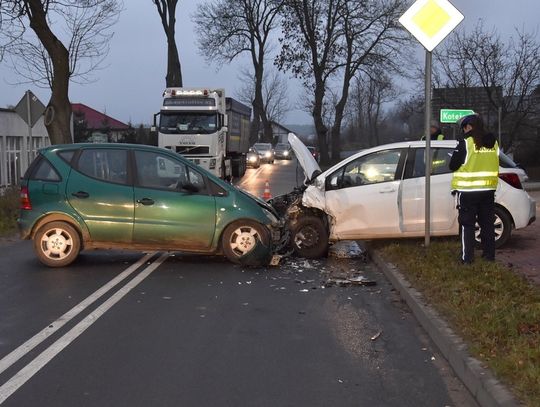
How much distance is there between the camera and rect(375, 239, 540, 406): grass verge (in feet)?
13.6

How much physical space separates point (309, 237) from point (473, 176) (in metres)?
2.74

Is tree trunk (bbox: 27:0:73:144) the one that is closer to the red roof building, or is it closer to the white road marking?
the white road marking

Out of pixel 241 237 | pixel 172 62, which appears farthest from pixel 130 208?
pixel 172 62

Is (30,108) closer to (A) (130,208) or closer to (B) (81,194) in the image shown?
(B) (81,194)

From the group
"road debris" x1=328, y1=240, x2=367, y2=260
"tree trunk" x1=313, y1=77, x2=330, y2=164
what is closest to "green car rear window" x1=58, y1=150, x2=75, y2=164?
"road debris" x1=328, y1=240, x2=367, y2=260

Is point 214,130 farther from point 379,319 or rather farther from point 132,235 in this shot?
point 379,319

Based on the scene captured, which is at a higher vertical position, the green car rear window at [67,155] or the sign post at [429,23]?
the sign post at [429,23]

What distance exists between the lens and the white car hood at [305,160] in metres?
9.69

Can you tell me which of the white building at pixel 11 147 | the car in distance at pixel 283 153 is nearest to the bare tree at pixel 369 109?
the car in distance at pixel 283 153

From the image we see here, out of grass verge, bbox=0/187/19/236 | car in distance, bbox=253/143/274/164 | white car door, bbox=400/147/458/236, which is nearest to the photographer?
white car door, bbox=400/147/458/236

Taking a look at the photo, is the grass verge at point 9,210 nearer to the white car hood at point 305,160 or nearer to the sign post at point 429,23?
the white car hood at point 305,160

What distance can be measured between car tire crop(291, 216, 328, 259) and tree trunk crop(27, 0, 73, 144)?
12138mm

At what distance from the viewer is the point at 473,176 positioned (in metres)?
7.35

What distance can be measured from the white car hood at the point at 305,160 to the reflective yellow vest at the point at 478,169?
279 centimetres
